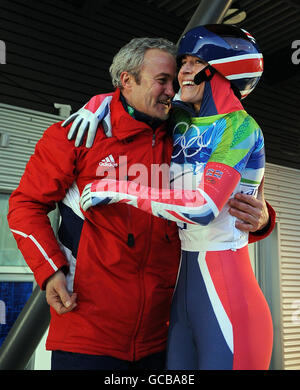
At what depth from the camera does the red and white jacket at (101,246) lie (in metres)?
1.70

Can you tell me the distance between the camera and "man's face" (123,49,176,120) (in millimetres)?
1933

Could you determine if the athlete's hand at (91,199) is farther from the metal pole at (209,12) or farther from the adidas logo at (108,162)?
the metal pole at (209,12)

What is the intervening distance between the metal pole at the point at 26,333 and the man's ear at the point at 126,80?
110cm

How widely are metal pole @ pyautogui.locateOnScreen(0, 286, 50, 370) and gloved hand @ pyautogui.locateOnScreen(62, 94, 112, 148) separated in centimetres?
85

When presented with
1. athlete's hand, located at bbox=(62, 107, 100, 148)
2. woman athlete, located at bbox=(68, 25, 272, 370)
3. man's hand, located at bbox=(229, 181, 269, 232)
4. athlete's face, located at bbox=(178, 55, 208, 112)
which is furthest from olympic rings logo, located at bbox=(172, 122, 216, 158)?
athlete's hand, located at bbox=(62, 107, 100, 148)

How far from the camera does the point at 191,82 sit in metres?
1.83

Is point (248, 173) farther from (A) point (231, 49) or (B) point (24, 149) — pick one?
(B) point (24, 149)

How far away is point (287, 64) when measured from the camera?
23.4ft

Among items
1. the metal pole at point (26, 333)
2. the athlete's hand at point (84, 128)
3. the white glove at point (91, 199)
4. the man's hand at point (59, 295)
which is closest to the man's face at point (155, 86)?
the athlete's hand at point (84, 128)

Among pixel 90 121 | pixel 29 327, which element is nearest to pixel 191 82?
pixel 90 121

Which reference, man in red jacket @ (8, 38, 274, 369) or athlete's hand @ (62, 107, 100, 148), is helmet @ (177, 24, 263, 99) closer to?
man in red jacket @ (8, 38, 274, 369)

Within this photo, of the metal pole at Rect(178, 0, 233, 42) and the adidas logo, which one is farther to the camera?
the metal pole at Rect(178, 0, 233, 42)

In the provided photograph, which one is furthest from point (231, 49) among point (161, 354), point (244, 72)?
point (161, 354)

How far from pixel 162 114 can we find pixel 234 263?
0.74 meters
